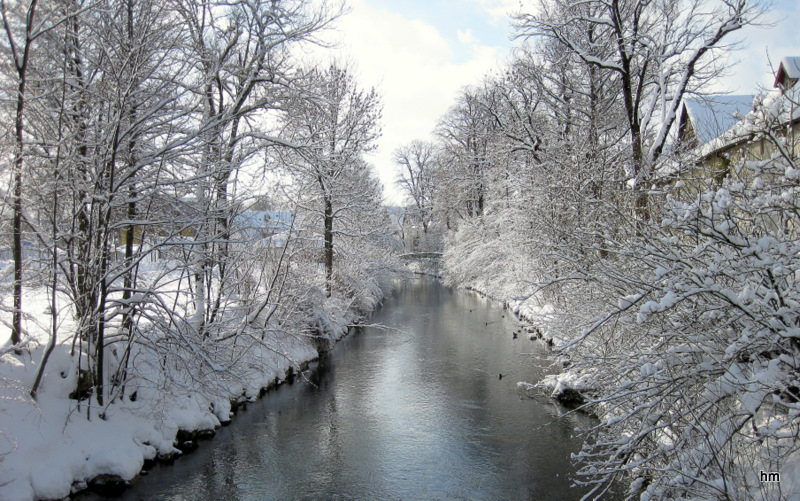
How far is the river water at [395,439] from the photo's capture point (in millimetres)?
7434

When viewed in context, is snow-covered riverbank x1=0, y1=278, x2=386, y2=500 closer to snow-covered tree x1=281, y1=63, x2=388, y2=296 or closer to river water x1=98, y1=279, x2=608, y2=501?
river water x1=98, y1=279, x2=608, y2=501

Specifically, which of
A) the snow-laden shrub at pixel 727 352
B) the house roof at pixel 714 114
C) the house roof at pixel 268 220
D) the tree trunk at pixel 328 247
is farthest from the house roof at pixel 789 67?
the tree trunk at pixel 328 247

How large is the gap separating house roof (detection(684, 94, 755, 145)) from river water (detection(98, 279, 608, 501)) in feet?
14.0

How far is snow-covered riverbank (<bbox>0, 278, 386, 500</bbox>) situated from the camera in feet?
21.8

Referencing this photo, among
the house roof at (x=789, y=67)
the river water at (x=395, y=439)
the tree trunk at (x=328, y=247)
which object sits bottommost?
the river water at (x=395, y=439)

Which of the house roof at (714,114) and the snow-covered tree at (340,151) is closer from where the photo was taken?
the house roof at (714,114)

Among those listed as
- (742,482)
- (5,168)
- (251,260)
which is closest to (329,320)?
(251,260)

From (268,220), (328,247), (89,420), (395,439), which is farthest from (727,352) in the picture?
(328,247)

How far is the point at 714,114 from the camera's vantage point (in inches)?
290

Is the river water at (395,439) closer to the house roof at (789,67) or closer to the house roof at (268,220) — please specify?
the house roof at (268,220)

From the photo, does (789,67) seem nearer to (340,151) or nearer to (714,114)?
(714,114)

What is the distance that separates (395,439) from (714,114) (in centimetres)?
740

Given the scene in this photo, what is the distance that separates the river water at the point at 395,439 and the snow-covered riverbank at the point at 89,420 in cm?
49

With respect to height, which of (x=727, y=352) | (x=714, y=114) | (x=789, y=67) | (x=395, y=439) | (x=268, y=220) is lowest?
(x=395, y=439)
